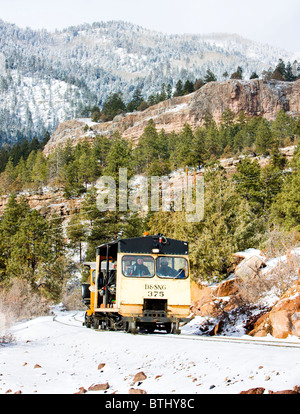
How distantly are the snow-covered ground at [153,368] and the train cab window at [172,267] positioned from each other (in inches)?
139

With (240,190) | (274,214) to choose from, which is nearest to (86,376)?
(274,214)

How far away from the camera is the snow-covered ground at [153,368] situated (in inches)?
198

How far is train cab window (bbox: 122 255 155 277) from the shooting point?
40.0ft

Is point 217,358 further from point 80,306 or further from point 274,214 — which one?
point 274,214

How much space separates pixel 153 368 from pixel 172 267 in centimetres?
631

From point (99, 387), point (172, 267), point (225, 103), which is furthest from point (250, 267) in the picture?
point (225, 103)

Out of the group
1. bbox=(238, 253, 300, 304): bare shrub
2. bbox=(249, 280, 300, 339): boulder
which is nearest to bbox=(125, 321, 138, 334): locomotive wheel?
bbox=(249, 280, 300, 339): boulder

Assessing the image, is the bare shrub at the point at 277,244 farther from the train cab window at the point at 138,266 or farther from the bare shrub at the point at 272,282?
the train cab window at the point at 138,266

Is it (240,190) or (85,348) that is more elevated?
(240,190)

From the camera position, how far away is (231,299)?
1561 cm

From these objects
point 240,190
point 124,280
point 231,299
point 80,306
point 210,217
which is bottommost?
point 80,306

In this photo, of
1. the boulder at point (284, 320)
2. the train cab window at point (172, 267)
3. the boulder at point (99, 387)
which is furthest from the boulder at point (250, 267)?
the boulder at point (99, 387)

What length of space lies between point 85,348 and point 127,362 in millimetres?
2367
